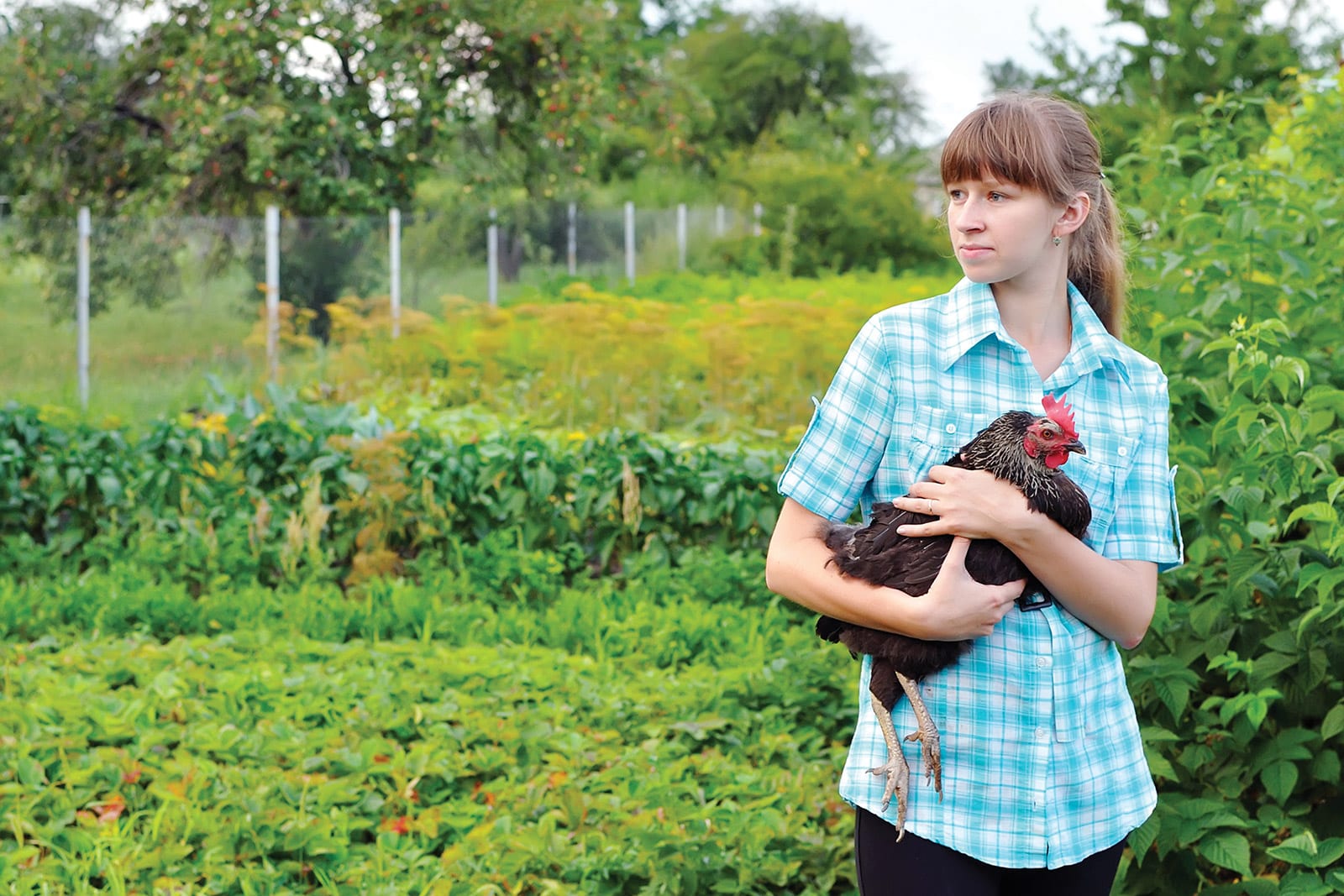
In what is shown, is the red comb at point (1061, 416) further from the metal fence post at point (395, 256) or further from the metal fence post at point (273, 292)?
the metal fence post at point (395, 256)

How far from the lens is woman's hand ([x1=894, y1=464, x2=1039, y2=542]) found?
1.65 meters

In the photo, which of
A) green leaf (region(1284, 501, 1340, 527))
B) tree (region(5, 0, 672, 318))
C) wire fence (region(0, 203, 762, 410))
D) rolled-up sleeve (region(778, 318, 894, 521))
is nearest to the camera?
rolled-up sleeve (region(778, 318, 894, 521))

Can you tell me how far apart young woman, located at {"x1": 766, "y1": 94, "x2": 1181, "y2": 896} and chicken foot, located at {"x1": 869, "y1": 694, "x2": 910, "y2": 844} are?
0.02 meters

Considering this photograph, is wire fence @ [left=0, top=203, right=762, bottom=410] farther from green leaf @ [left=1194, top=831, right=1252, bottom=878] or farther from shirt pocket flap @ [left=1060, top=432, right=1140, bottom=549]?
shirt pocket flap @ [left=1060, top=432, right=1140, bottom=549]

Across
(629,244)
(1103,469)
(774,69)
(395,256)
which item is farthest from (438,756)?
(774,69)

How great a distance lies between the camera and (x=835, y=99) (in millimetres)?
31672

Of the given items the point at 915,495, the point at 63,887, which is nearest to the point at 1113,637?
the point at 915,495

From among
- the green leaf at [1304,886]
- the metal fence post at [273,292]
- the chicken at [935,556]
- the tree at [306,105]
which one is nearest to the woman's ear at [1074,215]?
the chicken at [935,556]

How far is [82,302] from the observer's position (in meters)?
9.70

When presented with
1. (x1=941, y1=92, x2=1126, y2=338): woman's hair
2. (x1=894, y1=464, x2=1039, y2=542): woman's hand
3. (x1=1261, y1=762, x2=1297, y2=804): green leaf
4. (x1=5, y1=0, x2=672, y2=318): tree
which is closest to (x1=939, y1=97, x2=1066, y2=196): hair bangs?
(x1=941, y1=92, x2=1126, y2=338): woman's hair

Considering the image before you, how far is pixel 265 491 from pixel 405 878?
3227 millimetres

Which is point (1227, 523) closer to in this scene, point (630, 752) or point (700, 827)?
point (700, 827)

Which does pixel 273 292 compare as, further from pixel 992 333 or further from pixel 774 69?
pixel 774 69

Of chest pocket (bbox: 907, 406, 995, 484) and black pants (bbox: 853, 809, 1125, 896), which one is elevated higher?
chest pocket (bbox: 907, 406, 995, 484)
